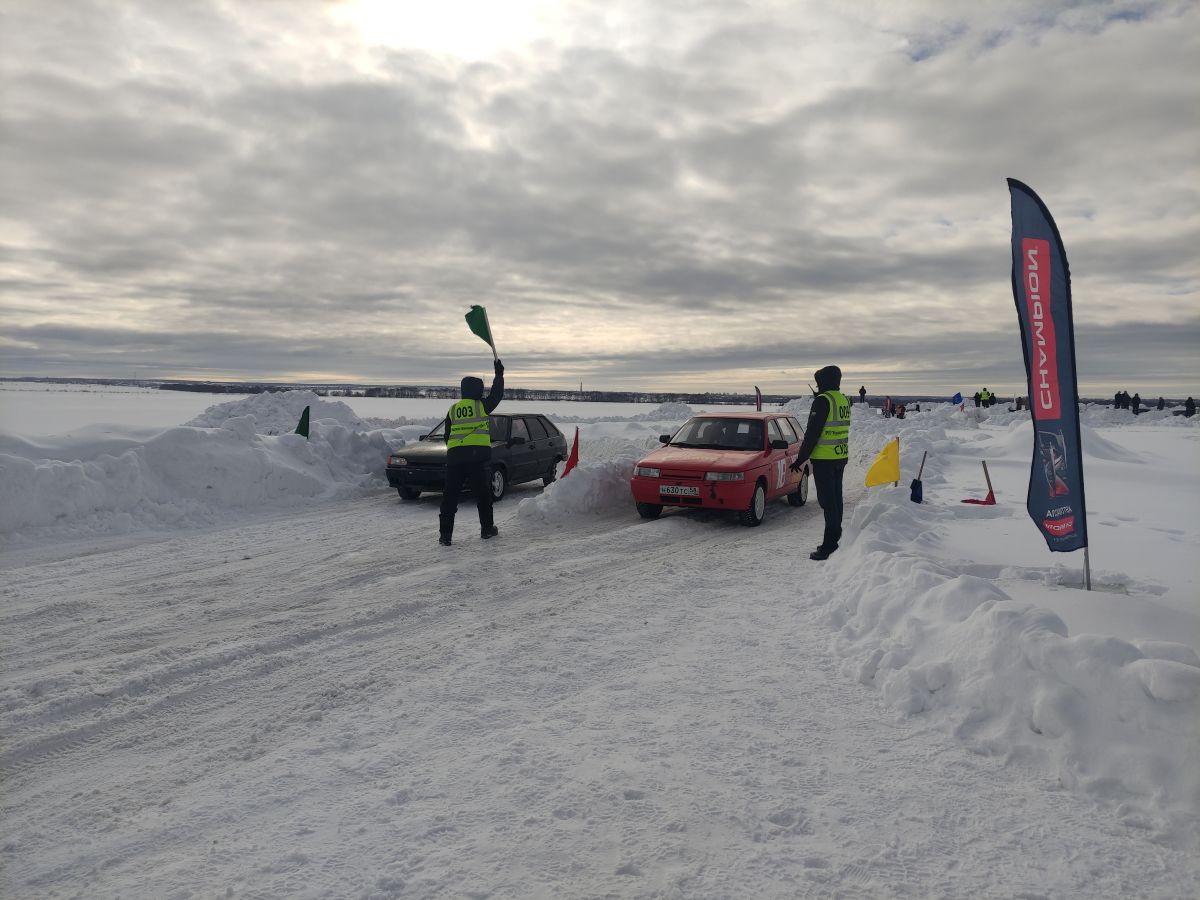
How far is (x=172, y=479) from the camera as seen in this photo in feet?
35.7

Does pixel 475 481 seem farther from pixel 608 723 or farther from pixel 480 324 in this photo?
pixel 608 723

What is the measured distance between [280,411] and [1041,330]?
72.5 ft

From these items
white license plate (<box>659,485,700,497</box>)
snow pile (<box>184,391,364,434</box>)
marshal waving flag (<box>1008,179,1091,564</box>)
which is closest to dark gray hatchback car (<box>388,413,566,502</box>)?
white license plate (<box>659,485,700,497</box>)

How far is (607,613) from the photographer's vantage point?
19.2 feet

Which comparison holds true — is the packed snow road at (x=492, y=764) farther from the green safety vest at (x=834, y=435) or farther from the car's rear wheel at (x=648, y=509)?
the car's rear wheel at (x=648, y=509)

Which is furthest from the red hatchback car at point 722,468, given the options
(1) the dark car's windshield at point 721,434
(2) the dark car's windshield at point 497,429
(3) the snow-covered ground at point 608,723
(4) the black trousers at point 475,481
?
(2) the dark car's windshield at point 497,429

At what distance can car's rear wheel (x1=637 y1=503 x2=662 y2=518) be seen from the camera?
10.3 metres

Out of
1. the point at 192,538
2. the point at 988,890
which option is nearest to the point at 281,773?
the point at 988,890

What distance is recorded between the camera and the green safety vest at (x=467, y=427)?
354 inches

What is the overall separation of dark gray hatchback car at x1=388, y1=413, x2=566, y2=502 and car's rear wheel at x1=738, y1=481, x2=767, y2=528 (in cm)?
382

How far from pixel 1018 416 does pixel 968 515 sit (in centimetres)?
2711

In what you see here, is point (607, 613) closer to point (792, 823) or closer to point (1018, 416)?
point (792, 823)

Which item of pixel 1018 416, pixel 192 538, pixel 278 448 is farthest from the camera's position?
pixel 1018 416

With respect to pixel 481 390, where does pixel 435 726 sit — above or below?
below
